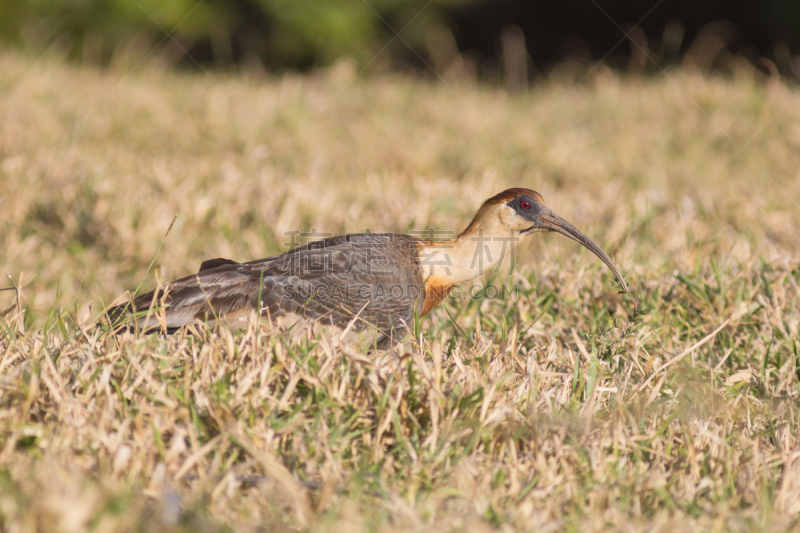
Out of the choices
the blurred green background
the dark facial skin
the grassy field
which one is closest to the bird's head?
the dark facial skin

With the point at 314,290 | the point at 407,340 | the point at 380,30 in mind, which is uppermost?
the point at 380,30

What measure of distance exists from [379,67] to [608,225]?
783 cm

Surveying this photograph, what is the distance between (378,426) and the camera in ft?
8.14

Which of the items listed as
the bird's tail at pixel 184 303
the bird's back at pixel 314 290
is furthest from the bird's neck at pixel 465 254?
the bird's tail at pixel 184 303

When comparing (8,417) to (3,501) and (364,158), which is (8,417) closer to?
(3,501)

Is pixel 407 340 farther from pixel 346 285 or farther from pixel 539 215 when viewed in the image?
pixel 539 215

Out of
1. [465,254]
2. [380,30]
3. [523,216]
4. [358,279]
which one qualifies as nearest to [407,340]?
[358,279]

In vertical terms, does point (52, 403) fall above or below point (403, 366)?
below

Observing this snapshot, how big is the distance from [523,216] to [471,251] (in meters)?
0.41

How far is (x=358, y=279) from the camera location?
380cm

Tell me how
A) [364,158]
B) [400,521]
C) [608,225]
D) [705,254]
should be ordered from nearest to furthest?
[400,521] → [705,254] → [608,225] → [364,158]

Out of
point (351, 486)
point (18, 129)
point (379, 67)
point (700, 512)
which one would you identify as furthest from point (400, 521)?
point (379, 67)

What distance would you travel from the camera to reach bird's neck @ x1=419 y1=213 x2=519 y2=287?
4.05 metres

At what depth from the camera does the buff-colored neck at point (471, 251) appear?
13.3 feet
